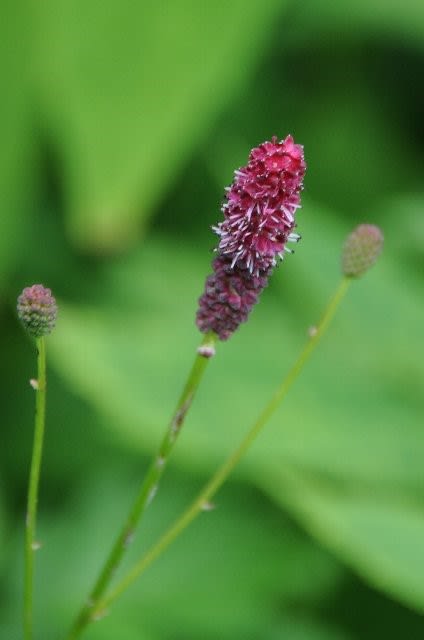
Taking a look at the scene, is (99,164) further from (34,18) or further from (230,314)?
(230,314)

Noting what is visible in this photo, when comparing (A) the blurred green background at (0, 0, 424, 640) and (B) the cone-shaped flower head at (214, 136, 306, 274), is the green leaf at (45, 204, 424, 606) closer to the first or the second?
(A) the blurred green background at (0, 0, 424, 640)

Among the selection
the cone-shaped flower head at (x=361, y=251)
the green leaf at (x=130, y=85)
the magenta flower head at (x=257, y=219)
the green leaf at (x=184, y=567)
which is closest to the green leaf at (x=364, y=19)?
the green leaf at (x=130, y=85)

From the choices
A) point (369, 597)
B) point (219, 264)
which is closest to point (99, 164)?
point (369, 597)

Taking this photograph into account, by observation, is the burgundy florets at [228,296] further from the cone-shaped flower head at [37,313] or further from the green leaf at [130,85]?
the green leaf at [130,85]

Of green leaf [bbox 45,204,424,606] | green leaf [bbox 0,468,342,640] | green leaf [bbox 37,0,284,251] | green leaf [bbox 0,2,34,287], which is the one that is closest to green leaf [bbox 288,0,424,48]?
green leaf [bbox 37,0,284,251]

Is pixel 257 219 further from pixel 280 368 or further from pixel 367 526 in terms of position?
pixel 280 368

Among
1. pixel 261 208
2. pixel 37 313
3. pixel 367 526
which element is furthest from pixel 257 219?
pixel 367 526

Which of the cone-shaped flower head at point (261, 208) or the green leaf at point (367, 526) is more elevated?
the cone-shaped flower head at point (261, 208)
